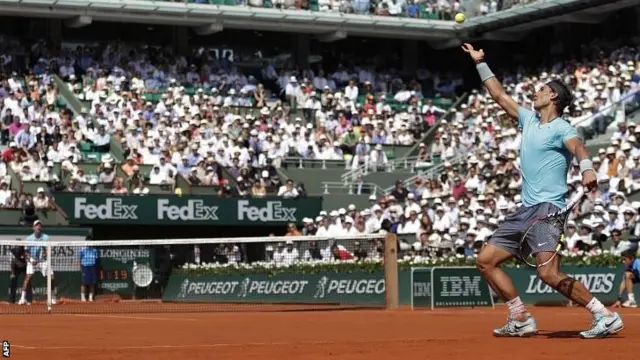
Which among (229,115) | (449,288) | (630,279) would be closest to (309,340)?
(449,288)

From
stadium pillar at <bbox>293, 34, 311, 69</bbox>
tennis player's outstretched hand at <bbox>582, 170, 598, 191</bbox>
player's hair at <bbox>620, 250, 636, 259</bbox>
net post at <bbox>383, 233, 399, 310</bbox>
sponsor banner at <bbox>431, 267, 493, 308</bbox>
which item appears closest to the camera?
tennis player's outstretched hand at <bbox>582, 170, 598, 191</bbox>

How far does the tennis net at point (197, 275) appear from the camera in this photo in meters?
24.8

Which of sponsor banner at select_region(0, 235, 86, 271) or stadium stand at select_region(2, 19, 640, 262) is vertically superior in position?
stadium stand at select_region(2, 19, 640, 262)

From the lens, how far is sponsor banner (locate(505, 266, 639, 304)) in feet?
81.5

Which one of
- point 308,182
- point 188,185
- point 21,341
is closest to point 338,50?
point 308,182

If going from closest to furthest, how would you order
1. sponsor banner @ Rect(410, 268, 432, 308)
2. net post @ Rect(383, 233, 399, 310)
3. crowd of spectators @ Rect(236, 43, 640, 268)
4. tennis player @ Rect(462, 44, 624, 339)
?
tennis player @ Rect(462, 44, 624, 339)
net post @ Rect(383, 233, 399, 310)
sponsor banner @ Rect(410, 268, 432, 308)
crowd of spectators @ Rect(236, 43, 640, 268)

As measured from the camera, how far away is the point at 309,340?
38.8ft

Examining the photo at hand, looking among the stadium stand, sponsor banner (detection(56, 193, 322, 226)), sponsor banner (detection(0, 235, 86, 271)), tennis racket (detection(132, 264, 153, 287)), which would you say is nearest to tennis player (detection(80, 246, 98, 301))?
sponsor banner (detection(0, 235, 86, 271))

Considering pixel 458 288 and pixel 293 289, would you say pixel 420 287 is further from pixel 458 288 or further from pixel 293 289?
pixel 293 289

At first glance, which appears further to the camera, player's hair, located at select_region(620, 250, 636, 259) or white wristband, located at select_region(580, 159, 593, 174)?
player's hair, located at select_region(620, 250, 636, 259)

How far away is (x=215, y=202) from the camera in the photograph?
115 feet

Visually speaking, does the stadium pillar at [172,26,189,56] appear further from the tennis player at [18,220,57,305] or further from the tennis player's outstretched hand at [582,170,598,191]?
the tennis player's outstretched hand at [582,170,598,191]

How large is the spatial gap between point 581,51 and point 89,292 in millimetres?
22345

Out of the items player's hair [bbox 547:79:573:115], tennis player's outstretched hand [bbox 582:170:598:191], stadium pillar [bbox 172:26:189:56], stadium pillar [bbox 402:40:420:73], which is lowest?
tennis player's outstretched hand [bbox 582:170:598:191]
